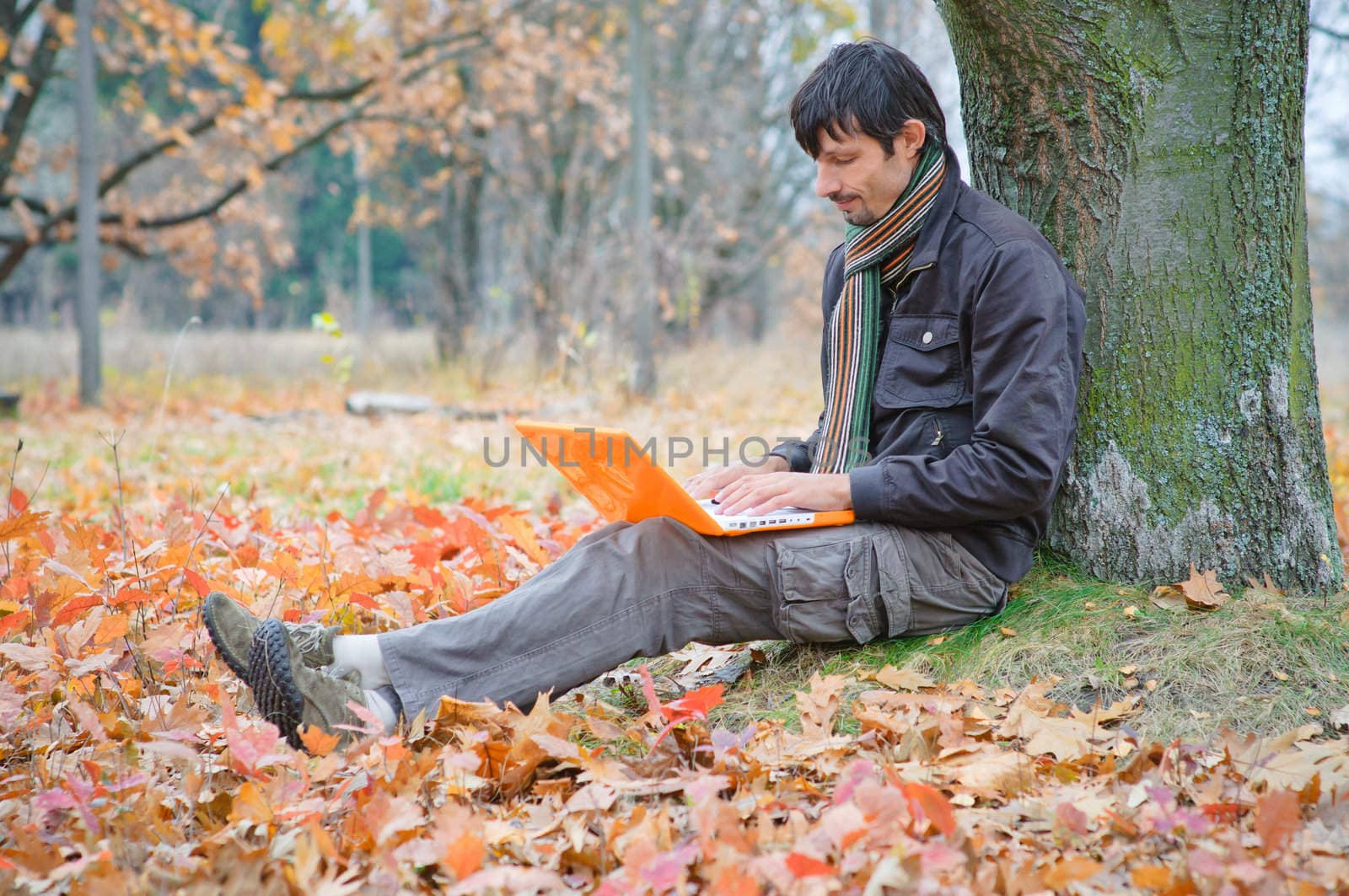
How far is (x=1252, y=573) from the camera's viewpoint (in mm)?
2422

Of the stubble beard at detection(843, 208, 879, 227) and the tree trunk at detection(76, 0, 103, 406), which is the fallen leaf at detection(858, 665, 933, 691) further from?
the tree trunk at detection(76, 0, 103, 406)

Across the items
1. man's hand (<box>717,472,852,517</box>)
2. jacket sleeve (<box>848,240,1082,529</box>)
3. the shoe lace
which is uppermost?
jacket sleeve (<box>848,240,1082,529</box>)

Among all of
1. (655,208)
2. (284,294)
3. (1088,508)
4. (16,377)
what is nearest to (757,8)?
(655,208)

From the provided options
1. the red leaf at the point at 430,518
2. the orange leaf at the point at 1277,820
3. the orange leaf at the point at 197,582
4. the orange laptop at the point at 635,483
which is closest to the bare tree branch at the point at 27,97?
the red leaf at the point at 430,518

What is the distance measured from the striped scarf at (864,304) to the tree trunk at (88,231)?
26.3 feet

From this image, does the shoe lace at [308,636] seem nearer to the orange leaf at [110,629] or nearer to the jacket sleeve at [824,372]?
the orange leaf at [110,629]

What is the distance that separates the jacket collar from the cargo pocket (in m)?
0.64

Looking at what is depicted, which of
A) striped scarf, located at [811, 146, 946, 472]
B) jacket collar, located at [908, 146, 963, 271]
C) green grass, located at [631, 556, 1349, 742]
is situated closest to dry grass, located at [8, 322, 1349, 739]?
green grass, located at [631, 556, 1349, 742]

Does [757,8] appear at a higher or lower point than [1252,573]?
higher

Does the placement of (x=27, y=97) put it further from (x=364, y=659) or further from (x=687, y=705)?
(x=687, y=705)

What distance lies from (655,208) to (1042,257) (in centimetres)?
1446

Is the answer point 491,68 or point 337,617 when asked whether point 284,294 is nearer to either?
point 491,68

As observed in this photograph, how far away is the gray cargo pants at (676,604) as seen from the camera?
205cm

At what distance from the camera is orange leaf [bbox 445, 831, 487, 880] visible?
1.49m
